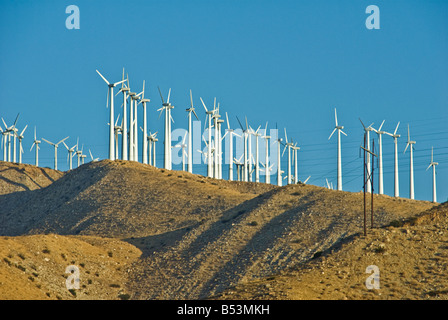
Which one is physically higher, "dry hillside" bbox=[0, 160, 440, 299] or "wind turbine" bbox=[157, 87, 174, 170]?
"wind turbine" bbox=[157, 87, 174, 170]

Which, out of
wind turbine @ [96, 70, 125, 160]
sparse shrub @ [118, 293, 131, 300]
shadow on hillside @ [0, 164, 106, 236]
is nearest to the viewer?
sparse shrub @ [118, 293, 131, 300]

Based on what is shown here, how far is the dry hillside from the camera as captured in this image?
248ft

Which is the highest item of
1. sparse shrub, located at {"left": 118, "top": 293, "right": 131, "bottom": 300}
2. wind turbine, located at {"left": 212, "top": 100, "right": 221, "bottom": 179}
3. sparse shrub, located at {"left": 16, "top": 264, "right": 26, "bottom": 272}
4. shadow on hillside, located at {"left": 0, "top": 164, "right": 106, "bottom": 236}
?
wind turbine, located at {"left": 212, "top": 100, "right": 221, "bottom": 179}

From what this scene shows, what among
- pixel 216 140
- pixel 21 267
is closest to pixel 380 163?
pixel 216 140

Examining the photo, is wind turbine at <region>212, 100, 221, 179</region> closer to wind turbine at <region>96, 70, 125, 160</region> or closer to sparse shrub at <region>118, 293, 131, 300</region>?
wind turbine at <region>96, 70, 125, 160</region>

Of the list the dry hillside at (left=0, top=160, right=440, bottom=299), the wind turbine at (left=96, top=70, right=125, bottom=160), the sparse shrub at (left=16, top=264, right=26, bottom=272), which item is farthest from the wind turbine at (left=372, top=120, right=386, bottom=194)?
the sparse shrub at (left=16, top=264, right=26, bottom=272)

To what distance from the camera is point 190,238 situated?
104 m

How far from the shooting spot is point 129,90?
556ft

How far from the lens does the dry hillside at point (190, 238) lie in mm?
75625

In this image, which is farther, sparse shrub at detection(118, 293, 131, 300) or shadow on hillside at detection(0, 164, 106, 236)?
shadow on hillside at detection(0, 164, 106, 236)

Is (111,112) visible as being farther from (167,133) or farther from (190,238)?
(190,238)

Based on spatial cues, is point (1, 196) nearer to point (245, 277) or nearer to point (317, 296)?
point (245, 277)

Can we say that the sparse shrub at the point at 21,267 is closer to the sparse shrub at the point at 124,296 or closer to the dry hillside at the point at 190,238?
the dry hillside at the point at 190,238
